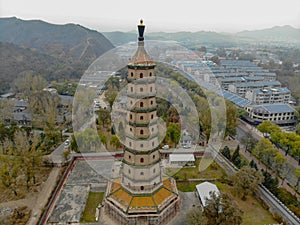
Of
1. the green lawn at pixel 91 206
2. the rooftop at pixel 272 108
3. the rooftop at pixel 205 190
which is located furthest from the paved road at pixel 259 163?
the green lawn at pixel 91 206

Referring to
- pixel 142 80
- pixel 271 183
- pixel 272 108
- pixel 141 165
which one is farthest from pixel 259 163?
pixel 142 80

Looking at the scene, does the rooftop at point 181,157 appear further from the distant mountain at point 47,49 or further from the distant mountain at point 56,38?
the distant mountain at point 56,38

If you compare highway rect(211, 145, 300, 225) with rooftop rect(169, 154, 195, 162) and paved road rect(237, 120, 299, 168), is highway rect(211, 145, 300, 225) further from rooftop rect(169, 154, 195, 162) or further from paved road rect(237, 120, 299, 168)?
paved road rect(237, 120, 299, 168)

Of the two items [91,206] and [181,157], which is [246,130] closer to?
[181,157]

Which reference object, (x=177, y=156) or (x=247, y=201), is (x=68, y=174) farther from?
(x=247, y=201)

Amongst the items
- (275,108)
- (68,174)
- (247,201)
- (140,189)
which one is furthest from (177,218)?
(275,108)
